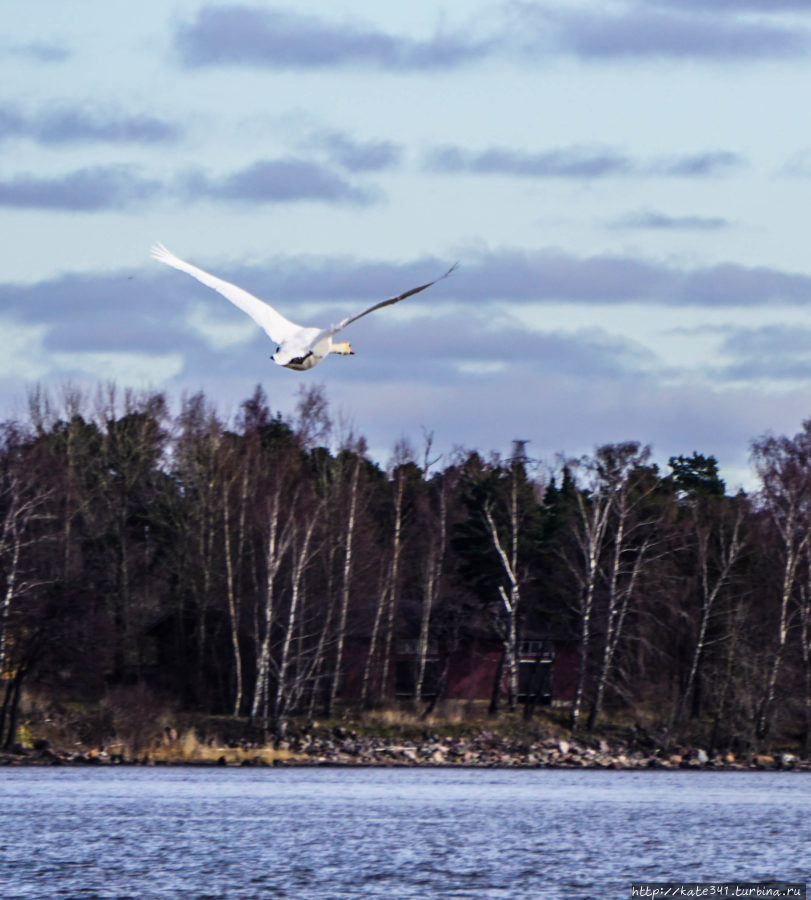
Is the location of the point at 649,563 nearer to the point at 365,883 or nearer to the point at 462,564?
the point at 462,564

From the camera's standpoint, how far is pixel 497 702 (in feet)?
209

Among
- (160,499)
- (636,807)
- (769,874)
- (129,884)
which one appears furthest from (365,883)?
(160,499)

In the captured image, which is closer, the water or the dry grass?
the water

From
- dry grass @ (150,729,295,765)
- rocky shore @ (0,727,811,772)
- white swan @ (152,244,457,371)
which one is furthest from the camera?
rocky shore @ (0,727,811,772)

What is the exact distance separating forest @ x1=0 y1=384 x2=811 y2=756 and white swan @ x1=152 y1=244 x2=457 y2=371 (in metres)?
31.8

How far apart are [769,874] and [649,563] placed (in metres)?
32.0

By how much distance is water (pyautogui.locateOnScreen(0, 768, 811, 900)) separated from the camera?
29516 mm

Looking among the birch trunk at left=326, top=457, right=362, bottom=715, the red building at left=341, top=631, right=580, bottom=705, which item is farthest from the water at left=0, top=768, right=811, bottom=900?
the red building at left=341, top=631, right=580, bottom=705

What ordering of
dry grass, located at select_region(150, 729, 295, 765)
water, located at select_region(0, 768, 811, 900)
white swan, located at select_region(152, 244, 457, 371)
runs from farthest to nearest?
dry grass, located at select_region(150, 729, 295, 765)
water, located at select_region(0, 768, 811, 900)
white swan, located at select_region(152, 244, 457, 371)

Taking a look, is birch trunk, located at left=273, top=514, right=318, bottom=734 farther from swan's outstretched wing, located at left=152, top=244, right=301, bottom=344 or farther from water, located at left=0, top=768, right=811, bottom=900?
swan's outstretched wing, located at left=152, top=244, right=301, bottom=344

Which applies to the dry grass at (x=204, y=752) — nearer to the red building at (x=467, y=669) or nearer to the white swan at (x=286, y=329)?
the red building at (x=467, y=669)

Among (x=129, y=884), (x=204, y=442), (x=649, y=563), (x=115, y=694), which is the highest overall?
(x=204, y=442)

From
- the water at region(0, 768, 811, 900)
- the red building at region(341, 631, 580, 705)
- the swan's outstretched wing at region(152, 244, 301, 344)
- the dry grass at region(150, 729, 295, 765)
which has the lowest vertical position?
the water at region(0, 768, 811, 900)

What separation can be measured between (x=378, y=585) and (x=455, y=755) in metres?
8.60
